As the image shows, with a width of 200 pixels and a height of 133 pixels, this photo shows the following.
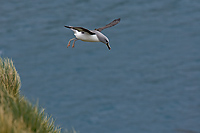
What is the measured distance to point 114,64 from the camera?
52125 mm

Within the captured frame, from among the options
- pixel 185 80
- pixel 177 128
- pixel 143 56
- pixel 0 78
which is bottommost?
pixel 177 128

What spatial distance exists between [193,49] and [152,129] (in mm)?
14128

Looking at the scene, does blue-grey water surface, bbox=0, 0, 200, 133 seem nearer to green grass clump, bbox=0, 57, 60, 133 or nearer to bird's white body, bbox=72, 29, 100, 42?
green grass clump, bbox=0, 57, 60, 133

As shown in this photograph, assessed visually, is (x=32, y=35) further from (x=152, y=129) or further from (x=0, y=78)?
(x=0, y=78)

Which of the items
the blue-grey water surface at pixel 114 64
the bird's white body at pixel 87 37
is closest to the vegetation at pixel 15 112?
the bird's white body at pixel 87 37

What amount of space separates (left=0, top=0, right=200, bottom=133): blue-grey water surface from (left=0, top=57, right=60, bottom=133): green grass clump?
3222cm

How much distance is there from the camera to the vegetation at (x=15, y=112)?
25.4 feet

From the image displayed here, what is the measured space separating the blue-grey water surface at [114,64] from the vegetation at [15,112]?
32221mm

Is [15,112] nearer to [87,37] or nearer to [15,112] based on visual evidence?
[15,112]

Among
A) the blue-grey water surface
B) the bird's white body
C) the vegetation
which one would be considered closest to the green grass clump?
the vegetation

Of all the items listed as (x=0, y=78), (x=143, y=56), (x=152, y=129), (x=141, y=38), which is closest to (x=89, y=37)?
(x=0, y=78)

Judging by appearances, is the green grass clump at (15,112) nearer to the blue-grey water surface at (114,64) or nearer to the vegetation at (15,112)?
the vegetation at (15,112)

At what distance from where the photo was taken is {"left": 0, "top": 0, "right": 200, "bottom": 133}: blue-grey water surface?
45781 millimetres

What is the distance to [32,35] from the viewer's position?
58281mm
